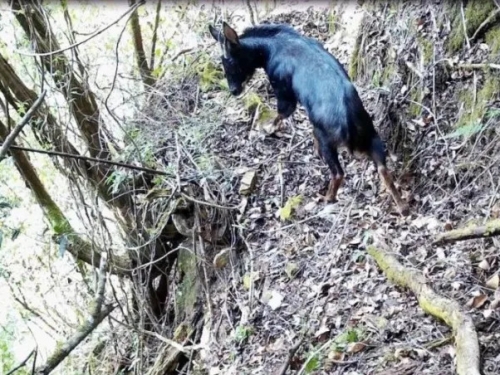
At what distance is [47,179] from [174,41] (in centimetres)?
200

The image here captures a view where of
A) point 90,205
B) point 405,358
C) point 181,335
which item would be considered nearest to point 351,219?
point 405,358

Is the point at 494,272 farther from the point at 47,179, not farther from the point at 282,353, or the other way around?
the point at 47,179

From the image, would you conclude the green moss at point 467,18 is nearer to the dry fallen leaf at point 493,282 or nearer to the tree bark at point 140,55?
the dry fallen leaf at point 493,282

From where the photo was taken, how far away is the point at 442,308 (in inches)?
128

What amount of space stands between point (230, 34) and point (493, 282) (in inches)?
98.6

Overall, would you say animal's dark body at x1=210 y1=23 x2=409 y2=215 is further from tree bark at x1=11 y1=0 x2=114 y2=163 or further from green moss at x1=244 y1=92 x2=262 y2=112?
tree bark at x1=11 y1=0 x2=114 y2=163

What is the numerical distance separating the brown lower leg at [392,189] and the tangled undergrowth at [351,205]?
0.07 metres

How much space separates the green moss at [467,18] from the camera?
4336 millimetres

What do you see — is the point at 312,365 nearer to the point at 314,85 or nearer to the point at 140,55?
the point at 314,85

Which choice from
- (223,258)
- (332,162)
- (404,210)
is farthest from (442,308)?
(223,258)

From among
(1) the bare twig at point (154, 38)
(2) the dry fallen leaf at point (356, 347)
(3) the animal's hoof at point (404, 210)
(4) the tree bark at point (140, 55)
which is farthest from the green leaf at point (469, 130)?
(1) the bare twig at point (154, 38)

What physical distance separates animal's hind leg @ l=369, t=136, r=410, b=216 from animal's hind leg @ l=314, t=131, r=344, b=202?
275 millimetres

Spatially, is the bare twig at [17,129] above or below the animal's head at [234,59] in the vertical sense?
above

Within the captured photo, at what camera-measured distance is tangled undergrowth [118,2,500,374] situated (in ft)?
11.9
